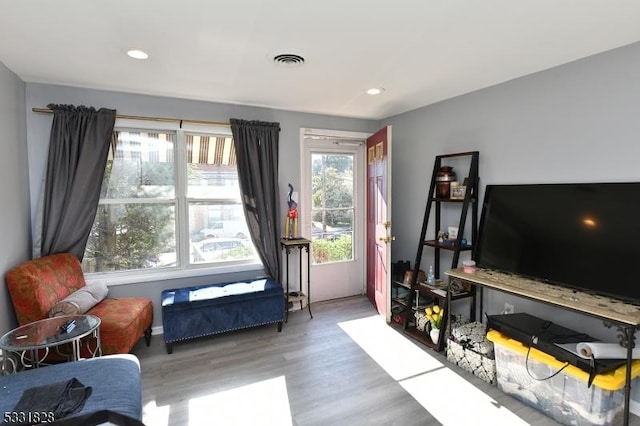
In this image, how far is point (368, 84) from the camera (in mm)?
2826

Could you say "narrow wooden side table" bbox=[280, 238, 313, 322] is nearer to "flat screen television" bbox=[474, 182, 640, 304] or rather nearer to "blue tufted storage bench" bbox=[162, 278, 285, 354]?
"blue tufted storage bench" bbox=[162, 278, 285, 354]

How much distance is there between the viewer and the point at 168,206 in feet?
10.8

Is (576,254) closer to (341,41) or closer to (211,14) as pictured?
(341,41)

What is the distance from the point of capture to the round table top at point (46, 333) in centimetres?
189

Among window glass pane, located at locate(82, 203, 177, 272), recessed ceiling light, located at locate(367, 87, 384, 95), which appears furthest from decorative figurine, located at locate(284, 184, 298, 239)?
recessed ceiling light, located at locate(367, 87, 384, 95)

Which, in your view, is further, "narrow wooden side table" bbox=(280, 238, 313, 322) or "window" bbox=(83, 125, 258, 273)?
"narrow wooden side table" bbox=(280, 238, 313, 322)

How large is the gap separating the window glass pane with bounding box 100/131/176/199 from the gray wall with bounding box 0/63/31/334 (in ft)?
1.90

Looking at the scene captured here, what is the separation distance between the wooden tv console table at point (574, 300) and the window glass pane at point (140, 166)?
2.82m

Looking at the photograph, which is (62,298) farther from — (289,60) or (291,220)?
(289,60)

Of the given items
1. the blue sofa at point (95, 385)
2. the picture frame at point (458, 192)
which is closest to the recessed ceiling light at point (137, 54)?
the blue sofa at point (95, 385)

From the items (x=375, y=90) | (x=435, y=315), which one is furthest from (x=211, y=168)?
(x=435, y=315)

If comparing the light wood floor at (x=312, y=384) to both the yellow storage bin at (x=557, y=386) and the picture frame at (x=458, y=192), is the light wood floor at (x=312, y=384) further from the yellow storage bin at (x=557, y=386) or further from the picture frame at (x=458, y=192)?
the picture frame at (x=458, y=192)

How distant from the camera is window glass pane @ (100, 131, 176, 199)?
3.06 m

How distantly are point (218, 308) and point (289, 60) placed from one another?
7.08 feet
